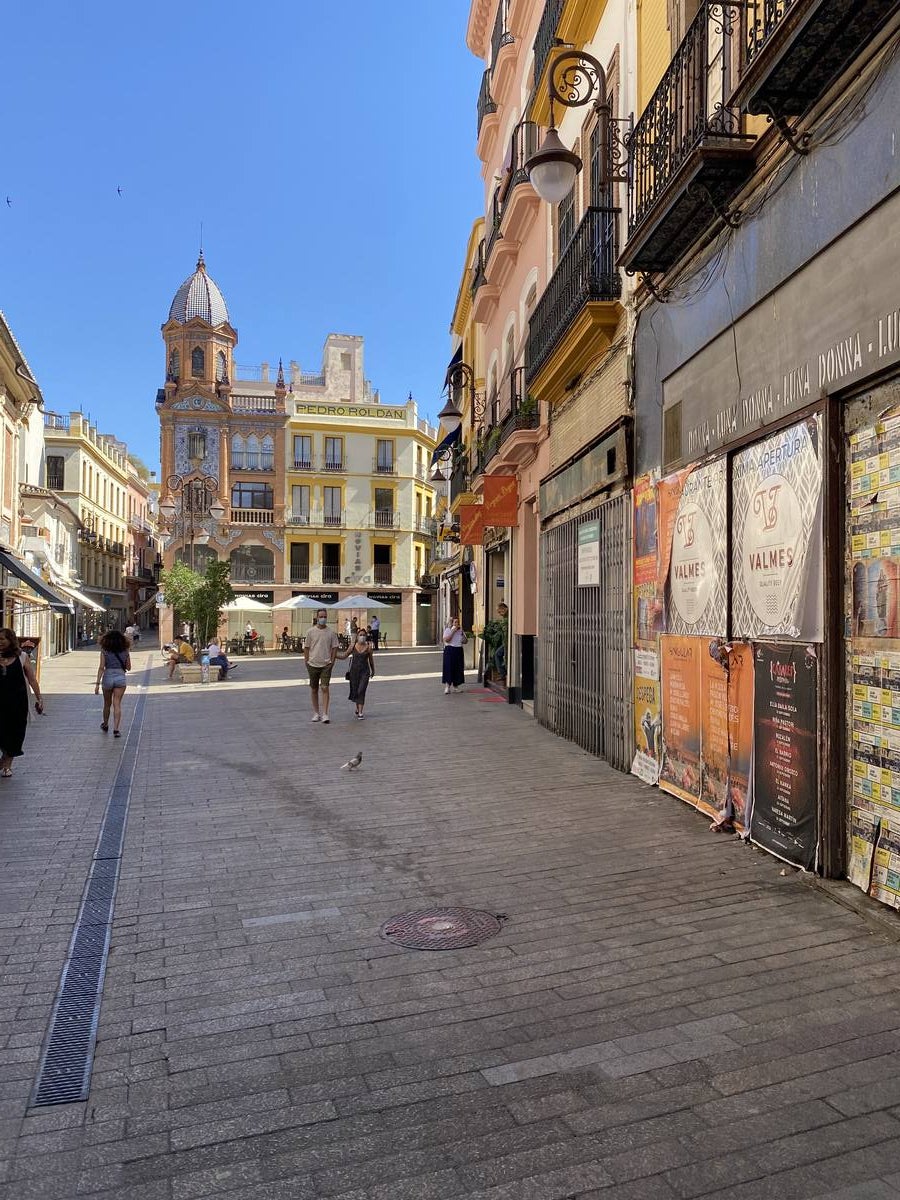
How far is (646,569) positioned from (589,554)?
6.20ft

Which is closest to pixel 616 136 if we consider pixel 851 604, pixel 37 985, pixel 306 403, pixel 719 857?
pixel 851 604

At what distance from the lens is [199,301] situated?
162 ft

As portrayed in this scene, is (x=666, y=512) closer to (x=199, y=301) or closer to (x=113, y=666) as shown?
(x=113, y=666)

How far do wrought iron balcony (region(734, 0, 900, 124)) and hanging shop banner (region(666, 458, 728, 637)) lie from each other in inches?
91.2

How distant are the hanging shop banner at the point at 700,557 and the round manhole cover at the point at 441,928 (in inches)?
117

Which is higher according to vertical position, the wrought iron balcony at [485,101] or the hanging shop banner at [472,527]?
the wrought iron balcony at [485,101]

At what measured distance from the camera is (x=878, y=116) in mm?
4539

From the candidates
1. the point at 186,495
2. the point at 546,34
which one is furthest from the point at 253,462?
the point at 546,34

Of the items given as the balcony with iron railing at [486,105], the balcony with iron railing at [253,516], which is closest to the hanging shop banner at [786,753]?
the balcony with iron railing at [486,105]

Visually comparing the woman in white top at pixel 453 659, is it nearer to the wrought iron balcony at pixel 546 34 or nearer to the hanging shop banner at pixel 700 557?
the wrought iron balcony at pixel 546 34

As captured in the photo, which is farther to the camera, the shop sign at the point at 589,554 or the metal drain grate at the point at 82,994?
the shop sign at the point at 589,554

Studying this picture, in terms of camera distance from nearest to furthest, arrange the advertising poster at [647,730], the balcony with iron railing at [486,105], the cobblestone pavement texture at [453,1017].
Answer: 1. the cobblestone pavement texture at [453,1017]
2. the advertising poster at [647,730]
3. the balcony with iron railing at [486,105]

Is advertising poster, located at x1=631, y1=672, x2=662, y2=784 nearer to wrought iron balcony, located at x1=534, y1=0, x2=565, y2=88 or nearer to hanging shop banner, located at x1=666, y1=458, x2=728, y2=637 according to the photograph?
hanging shop banner, located at x1=666, y1=458, x2=728, y2=637

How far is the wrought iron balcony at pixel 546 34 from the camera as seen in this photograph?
11.6 metres
